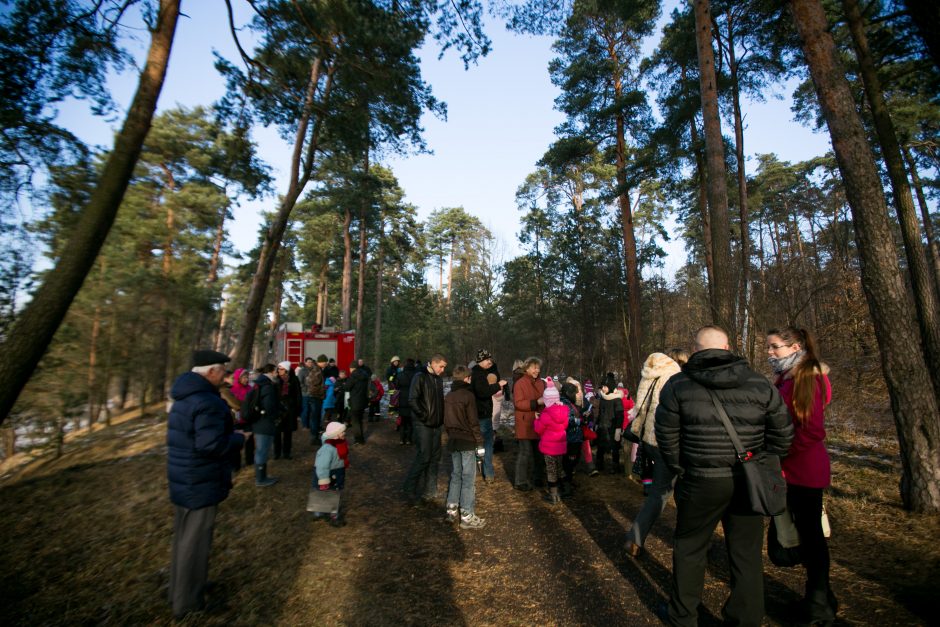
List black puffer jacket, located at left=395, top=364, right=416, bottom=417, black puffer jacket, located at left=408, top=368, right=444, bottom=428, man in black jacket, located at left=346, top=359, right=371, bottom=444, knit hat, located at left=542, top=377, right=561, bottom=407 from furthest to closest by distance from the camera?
1. man in black jacket, located at left=346, top=359, right=371, bottom=444
2. black puffer jacket, located at left=395, top=364, right=416, bottom=417
3. knit hat, located at left=542, top=377, right=561, bottom=407
4. black puffer jacket, located at left=408, top=368, right=444, bottom=428

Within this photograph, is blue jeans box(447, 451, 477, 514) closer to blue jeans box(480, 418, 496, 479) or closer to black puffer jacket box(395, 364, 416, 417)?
blue jeans box(480, 418, 496, 479)

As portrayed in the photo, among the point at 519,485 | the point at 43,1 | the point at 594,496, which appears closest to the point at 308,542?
the point at 519,485

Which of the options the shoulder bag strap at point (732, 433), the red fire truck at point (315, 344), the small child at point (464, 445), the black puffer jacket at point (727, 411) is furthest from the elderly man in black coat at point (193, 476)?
the red fire truck at point (315, 344)

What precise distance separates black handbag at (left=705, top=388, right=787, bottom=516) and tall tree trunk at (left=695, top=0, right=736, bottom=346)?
5.52 meters

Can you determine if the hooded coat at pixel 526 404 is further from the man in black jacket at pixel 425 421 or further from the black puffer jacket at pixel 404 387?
the black puffer jacket at pixel 404 387

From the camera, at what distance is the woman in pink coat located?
3.08 meters

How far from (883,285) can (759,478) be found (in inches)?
168

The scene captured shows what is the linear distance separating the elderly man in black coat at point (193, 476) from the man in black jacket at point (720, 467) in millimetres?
3388

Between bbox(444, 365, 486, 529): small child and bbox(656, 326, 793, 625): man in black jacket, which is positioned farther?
bbox(444, 365, 486, 529): small child

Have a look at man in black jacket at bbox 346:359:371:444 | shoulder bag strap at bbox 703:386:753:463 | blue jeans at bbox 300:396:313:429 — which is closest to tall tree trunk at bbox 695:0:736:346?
shoulder bag strap at bbox 703:386:753:463

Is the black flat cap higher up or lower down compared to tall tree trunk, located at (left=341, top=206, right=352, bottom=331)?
lower down

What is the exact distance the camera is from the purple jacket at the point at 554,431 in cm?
605

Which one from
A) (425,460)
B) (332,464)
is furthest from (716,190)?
(332,464)

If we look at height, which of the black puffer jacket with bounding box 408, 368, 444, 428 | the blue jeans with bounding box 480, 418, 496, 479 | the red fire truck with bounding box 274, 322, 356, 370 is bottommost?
the blue jeans with bounding box 480, 418, 496, 479
